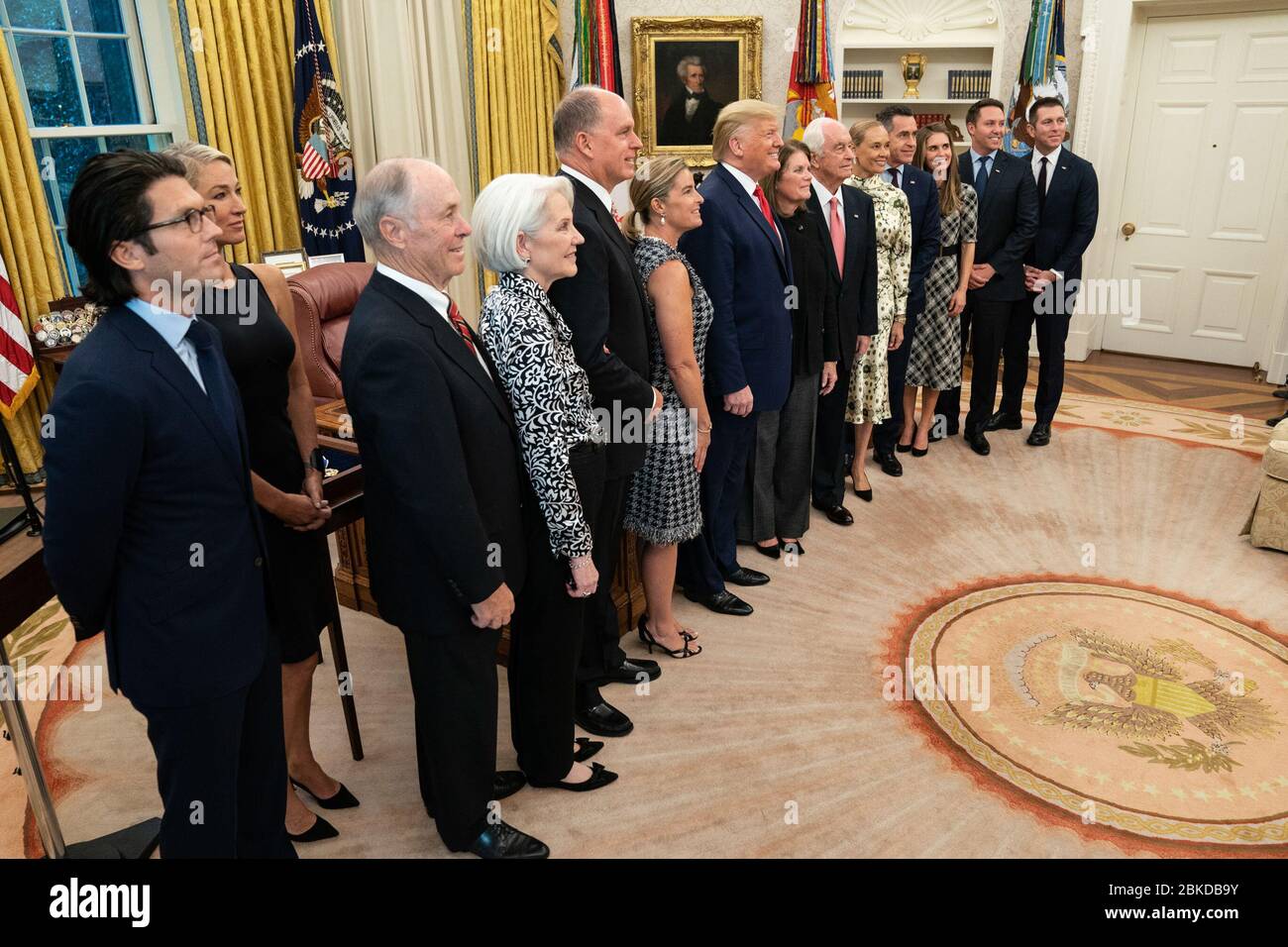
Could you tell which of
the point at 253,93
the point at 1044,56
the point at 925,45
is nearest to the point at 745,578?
the point at 253,93

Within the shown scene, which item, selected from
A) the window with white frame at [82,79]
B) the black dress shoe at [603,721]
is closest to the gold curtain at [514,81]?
the window with white frame at [82,79]

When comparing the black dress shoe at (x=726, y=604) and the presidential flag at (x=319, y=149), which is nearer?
the black dress shoe at (x=726, y=604)

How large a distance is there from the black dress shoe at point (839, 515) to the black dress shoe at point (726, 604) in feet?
3.10

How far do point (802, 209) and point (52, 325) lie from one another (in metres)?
3.70

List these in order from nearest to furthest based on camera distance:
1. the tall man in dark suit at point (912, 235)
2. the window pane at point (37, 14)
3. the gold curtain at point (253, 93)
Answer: the tall man in dark suit at point (912, 235)
the window pane at point (37, 14)
the gold curtain at point (253, 93)

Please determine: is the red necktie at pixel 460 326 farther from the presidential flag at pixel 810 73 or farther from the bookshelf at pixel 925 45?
the bookshelf at pixel 925 45

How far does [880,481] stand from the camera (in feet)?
15.8

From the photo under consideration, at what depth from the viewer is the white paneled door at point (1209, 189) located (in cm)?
623


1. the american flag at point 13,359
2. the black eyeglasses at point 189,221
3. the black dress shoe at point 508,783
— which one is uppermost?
the black eyeglasses at point 189,221

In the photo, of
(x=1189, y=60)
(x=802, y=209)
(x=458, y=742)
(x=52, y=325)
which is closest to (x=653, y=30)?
(x=1189, y=60)

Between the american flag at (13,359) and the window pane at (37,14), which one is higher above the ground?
the window pane at (37,14)

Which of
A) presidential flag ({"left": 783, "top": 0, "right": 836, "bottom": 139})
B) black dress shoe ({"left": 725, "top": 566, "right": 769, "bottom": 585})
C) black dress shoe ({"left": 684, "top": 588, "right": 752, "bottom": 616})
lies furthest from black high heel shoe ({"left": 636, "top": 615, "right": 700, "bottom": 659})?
presidential flag ({"left": 783, "top": 0, "right": 836, "bottom": 139})

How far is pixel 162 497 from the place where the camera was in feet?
4.99

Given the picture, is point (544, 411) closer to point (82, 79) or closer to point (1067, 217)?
point (1067, 217)
